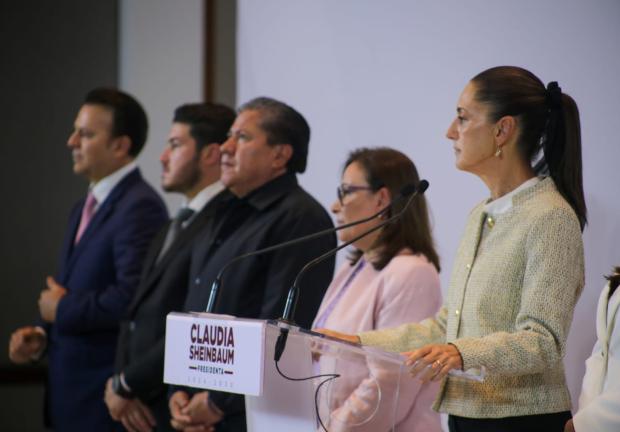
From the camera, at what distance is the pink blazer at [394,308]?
226 centimetres

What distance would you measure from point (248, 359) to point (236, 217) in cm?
143

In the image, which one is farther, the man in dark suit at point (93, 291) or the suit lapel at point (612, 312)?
the man in dark suit at point (93, 291)

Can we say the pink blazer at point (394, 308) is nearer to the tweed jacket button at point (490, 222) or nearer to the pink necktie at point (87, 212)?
the tweed jacket button at point (490, 222)

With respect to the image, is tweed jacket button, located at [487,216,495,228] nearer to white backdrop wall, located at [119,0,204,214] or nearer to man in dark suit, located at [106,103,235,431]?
man in dark suit, located at [106,103,235,431]

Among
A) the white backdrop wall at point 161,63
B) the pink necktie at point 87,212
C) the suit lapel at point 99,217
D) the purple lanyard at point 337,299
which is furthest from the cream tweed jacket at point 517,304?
the white backdrop wall at point 161,63

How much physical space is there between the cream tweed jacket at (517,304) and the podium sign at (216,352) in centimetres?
43

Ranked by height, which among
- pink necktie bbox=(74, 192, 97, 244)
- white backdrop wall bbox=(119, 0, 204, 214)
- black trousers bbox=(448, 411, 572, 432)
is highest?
white backdrop wall bbox=(119, 0, 204, 214)

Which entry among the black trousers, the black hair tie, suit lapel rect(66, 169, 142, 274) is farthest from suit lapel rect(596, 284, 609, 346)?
suit lapel rect(66, 169, 142, 274)

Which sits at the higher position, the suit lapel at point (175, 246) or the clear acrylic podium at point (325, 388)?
the suit lapel at point (175, 246)

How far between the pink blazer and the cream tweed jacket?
158 millimetres

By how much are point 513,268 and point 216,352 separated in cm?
68

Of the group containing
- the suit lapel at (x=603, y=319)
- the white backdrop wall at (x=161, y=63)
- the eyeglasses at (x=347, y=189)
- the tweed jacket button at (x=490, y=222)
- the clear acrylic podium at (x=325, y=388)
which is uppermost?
the white backdrop wall at (x=161, y=63)

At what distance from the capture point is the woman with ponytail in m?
1.98

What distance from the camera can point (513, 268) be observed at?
210 cm
